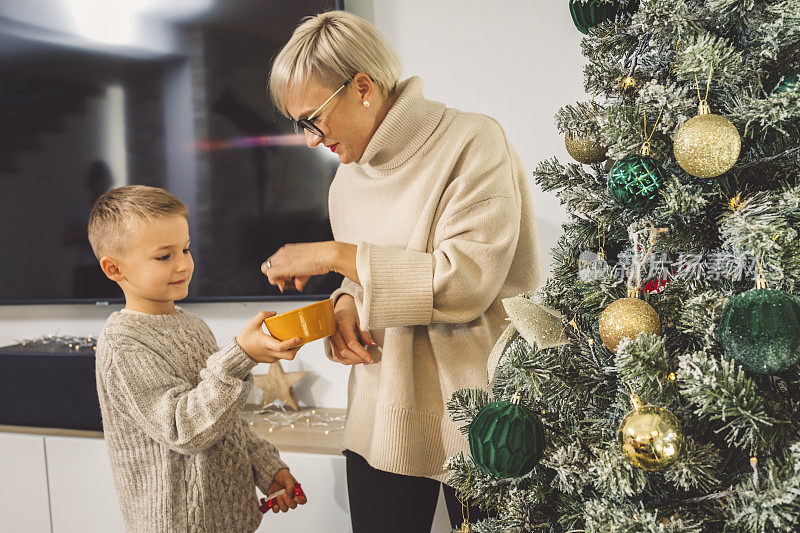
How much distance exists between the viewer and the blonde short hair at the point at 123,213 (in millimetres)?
1103

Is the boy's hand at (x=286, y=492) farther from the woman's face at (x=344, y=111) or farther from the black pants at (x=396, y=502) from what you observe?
the woman's face at (x=344, y=111)

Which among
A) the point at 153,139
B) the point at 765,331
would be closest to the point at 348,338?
the point at 765,331

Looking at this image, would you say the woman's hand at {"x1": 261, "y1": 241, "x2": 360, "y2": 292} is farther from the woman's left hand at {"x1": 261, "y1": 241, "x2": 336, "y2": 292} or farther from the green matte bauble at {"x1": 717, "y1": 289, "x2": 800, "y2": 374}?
the green matte bauble at {"x1": 717, "y1": 289, "x2": 800, "y2": 374}

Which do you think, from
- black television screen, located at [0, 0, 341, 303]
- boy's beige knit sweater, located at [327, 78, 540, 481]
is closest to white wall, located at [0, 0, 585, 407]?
black television screen, located at [0, 0, 341, 303]

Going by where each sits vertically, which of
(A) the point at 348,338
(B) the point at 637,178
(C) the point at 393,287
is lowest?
(A) the point at 348,338

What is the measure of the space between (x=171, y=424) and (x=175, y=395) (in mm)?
51

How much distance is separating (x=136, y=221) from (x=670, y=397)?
3.05 feet

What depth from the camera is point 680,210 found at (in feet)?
1.88

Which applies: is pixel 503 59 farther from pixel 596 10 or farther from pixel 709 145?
pixel 709 145

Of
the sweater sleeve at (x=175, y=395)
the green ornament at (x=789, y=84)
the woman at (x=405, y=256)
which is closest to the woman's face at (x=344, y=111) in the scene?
the woman at (x=405, y=256)

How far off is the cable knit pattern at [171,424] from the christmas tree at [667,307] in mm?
474

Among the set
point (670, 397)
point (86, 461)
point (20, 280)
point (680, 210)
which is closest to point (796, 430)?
point (670, 397)

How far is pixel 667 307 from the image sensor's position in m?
0.60

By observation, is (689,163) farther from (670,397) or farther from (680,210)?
(670,397)
